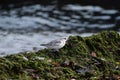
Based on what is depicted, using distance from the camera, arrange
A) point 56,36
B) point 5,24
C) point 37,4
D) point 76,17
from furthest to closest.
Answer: point 37,4
point 76,17
point 5,24
point 56,36

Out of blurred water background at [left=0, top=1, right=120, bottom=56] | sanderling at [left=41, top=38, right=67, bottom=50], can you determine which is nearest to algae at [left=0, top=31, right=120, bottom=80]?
sanderling at [left=41, top=38, right=67, bottom=50]

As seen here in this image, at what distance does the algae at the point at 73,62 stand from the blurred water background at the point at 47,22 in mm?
2651

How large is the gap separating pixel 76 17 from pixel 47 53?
6.76 m

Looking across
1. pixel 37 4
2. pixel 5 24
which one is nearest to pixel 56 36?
pixel 5 24

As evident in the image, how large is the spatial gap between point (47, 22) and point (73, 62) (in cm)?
622

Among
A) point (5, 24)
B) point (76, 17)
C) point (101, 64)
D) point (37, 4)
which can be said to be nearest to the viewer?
point (101, 64)

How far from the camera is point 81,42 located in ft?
21.1

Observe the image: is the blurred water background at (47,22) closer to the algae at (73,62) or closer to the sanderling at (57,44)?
the algae at (73,62)

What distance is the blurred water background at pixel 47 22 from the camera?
10.0 meters

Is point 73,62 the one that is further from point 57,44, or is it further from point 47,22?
point 47,22

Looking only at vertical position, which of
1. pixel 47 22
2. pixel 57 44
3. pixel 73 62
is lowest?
pixel 47 22

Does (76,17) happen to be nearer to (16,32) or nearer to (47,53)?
(16,32)

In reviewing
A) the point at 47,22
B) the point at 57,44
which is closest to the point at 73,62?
the point at 57,44

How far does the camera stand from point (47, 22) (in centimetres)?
1200
